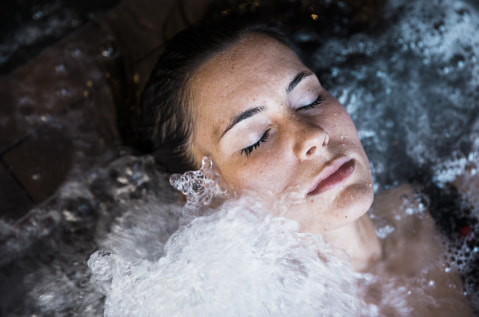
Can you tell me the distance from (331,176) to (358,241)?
366 mm

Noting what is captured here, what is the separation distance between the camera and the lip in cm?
109

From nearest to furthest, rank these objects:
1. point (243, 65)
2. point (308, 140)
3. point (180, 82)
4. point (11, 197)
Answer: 1. point (308, 140)
2. point (243, 65)
3. point (180, 82)
4. point (11, 197)

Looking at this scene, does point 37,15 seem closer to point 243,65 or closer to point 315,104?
point 243,65

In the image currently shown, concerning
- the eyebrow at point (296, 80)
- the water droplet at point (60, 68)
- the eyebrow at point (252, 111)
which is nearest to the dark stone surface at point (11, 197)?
the water droplet at point (60, 68)

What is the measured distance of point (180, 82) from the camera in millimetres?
1291

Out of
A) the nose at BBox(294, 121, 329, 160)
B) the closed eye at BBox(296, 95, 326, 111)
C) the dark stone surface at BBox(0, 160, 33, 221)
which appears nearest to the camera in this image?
the nose at BBox(294, 121, 329, 160)

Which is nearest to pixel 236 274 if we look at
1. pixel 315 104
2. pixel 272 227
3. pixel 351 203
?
pixel 272 227

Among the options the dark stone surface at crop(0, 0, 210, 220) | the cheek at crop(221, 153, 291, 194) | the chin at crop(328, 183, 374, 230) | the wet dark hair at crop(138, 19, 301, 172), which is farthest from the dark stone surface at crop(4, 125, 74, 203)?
the chin at crop(328, 183, 374, 230)

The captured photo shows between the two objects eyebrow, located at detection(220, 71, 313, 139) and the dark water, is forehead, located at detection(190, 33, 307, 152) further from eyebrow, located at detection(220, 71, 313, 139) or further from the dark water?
the dark water

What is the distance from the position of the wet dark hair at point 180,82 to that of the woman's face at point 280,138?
0.06 meters

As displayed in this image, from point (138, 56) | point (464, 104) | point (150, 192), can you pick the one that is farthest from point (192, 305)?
point (464, 104)

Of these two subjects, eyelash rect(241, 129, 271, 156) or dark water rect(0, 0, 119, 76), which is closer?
eyelash rect(241, 129, 271, 156)

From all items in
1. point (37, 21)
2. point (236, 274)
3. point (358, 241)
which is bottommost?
point (358, 241)

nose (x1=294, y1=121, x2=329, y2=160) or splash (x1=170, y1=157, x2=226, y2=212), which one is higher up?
nose (x1=294, y1=121, x2=329, y2=160)
